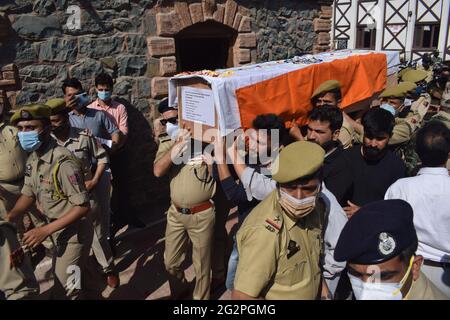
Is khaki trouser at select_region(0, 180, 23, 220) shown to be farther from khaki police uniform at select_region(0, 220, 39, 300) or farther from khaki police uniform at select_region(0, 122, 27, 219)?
khaki police uniform at select_region(0, 220, 39, 300)

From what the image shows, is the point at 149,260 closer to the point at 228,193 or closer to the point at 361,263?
the point at 228,193

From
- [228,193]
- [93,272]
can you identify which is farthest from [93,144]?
[228,193]

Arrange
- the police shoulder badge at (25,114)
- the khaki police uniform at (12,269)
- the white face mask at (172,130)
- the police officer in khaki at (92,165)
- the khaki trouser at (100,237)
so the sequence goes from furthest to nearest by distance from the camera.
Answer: the khaki trouser at (100,237), the police officer in khaki at (92,165), the white face mask at (172,130), the police shoulder badge at (25,114), the khaki police uniform at (12,269)

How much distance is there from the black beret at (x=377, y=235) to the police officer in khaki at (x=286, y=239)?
330 millimetres

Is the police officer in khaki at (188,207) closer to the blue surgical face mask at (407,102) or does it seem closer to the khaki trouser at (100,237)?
the khaki trouser at (100,237)

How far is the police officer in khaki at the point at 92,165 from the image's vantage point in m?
3.62

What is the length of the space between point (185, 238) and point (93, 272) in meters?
0.85

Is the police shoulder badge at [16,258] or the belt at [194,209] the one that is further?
the belt at [194,209]

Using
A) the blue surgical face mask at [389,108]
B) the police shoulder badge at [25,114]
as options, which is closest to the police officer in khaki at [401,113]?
the blue surgical face mask at [389,108]

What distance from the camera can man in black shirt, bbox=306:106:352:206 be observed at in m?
2.95

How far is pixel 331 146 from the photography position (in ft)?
10.6

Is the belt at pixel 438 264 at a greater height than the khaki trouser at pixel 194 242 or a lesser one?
greater

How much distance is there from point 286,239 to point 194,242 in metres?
1.62

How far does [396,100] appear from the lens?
14.3 ft
